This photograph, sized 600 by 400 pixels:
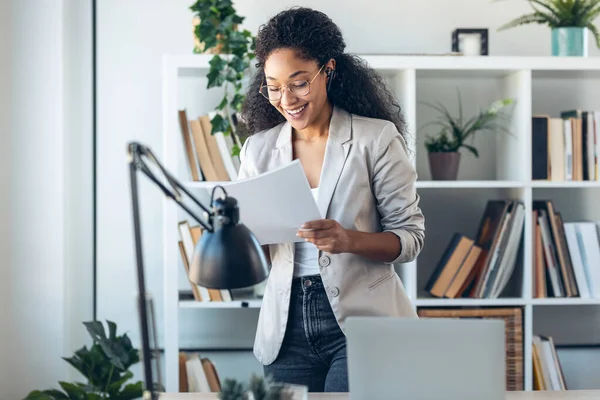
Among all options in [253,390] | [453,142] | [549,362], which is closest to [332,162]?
[253,390]

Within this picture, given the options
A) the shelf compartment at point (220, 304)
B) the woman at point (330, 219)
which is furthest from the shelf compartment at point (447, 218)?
the woman at point (330, 219)

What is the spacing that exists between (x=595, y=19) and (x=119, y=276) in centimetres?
226

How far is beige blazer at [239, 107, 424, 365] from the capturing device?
1.85m

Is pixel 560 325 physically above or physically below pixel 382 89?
below

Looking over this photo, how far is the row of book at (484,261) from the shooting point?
2951 millimetres

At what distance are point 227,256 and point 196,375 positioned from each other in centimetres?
186

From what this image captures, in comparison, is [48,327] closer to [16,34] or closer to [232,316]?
[232,316]

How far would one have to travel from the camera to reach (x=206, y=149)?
2.91 meters

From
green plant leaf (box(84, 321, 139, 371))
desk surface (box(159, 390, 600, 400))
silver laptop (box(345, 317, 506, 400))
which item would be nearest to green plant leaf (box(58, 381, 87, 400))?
green plant leaf (box(84, 321, 139, 371))

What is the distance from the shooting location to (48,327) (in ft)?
9.27

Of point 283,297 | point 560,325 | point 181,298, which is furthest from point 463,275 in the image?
point 283,297

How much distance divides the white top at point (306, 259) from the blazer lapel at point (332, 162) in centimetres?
9

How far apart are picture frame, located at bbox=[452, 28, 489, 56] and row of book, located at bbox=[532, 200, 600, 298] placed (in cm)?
67

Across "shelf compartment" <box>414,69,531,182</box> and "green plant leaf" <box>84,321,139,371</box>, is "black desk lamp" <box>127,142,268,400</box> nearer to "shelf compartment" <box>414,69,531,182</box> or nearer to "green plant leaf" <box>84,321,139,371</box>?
"green plant leaf" <box>84,321,139,371</box>
